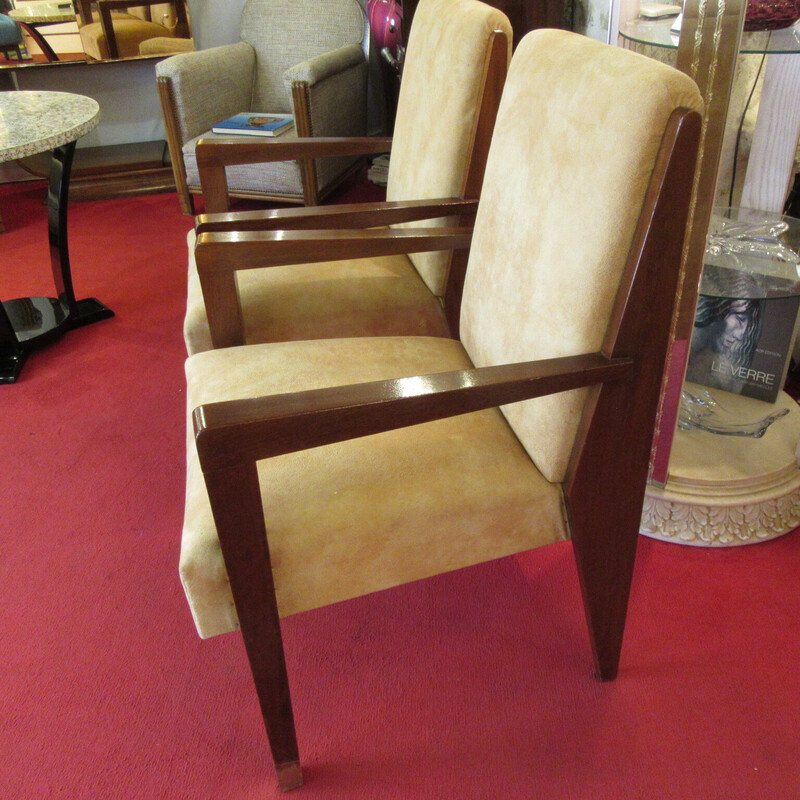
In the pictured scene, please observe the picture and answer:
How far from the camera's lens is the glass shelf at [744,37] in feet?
3.48

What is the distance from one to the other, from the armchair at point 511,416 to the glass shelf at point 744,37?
339mm

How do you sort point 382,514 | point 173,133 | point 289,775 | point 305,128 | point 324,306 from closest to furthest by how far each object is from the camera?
point 382,514 → point 289,775 → point 324,306 → point 305,128 → point 173,133

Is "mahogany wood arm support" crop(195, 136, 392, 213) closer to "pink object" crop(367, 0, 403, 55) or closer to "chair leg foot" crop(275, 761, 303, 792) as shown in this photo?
"chair leg foot" crop(275, 761, 303, 792)

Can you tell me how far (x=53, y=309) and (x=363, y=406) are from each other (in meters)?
1.91

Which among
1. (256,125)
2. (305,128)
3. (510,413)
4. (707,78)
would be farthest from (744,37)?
(256,125)

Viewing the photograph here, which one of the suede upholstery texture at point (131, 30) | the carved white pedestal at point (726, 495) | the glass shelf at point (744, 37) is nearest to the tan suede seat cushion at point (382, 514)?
the carved white pedestal at point (726, 495)

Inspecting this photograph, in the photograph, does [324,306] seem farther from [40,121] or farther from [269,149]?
[40,121]

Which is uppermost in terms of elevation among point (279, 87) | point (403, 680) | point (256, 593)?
point (279, 87)

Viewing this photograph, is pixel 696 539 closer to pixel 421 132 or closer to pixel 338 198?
pixel 421 132

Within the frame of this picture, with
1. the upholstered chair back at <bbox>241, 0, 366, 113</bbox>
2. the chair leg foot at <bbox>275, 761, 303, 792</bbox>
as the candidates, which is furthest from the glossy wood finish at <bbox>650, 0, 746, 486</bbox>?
the upholstered chair back at <bbox>241, 0, 366, 113</bbox>

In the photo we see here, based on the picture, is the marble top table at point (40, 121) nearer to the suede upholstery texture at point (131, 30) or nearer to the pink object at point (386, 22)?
the suede upholstery texture at point (131, 30)

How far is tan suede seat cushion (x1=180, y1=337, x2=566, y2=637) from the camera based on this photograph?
831mm

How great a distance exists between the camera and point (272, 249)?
3.75 feet

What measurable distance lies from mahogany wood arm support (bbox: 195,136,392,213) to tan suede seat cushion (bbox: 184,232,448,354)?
0.71 feet
